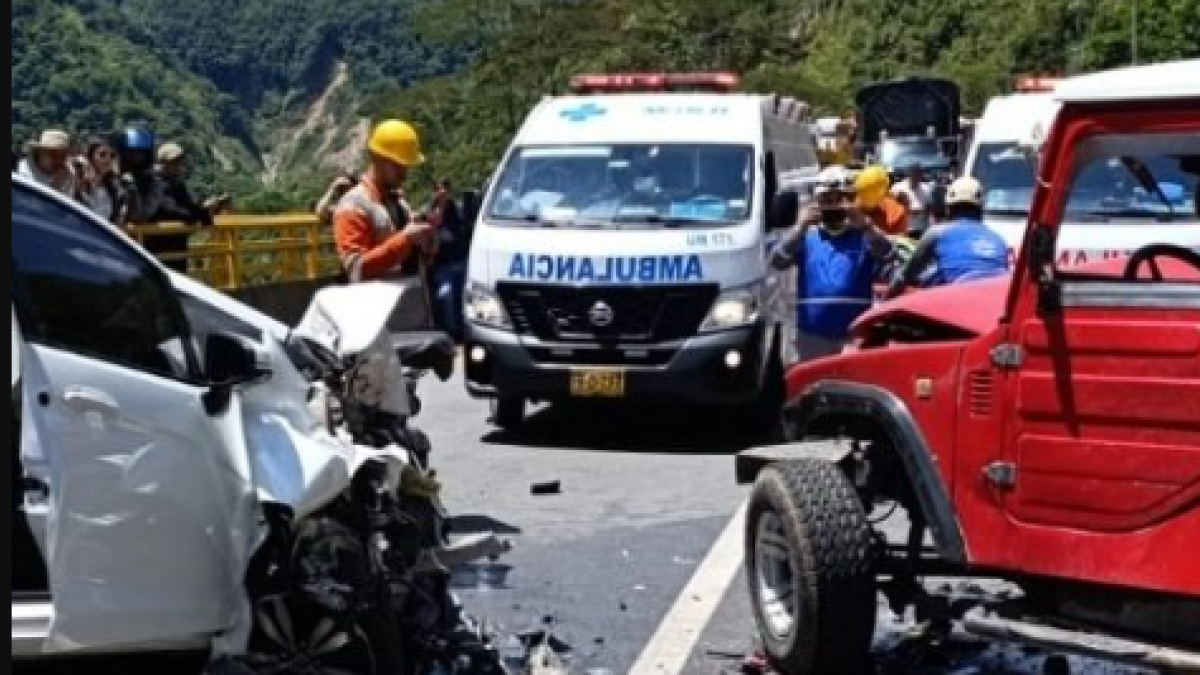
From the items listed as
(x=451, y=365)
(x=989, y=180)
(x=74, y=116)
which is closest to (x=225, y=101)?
(x=74, y=116)

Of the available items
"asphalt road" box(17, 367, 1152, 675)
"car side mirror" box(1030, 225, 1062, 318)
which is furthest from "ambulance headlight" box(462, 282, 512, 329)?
"car side mirror" box(1030, 225, 1062, 318)

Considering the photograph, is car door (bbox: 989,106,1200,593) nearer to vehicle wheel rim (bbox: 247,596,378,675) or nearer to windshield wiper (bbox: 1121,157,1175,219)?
windshield wiper (bbox: 1121,157,1175,219)

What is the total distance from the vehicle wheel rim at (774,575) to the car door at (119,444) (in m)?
2.02

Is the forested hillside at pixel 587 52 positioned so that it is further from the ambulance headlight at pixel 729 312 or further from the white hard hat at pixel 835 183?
the white hard hat at pixel 835 183

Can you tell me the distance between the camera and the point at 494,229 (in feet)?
38.8

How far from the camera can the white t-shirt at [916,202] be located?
15.0m

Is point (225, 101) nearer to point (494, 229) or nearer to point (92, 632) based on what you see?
point (494, 229)

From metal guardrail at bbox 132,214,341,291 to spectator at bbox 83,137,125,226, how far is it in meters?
0.34

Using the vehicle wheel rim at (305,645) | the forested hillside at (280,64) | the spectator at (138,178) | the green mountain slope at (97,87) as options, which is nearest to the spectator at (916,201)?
the spectator at (138,178)

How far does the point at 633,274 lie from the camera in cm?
1122

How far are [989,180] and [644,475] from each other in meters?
4.85

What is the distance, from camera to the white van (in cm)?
1127

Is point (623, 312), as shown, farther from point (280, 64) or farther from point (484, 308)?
point (280, 64)

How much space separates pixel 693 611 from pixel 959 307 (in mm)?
1801
